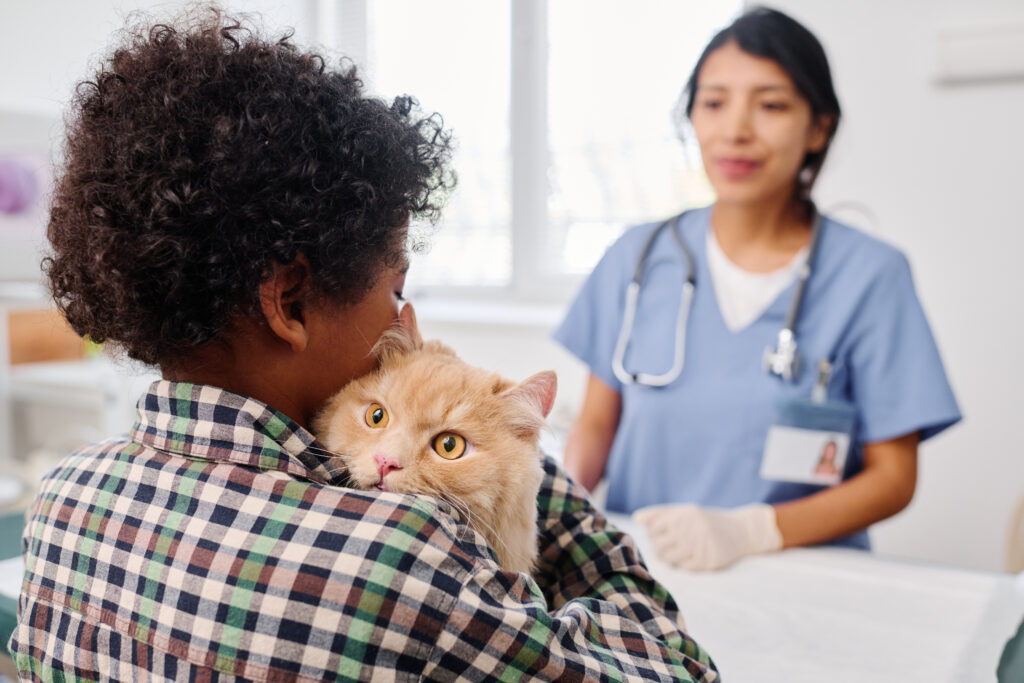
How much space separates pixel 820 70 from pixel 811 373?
1.76 ft

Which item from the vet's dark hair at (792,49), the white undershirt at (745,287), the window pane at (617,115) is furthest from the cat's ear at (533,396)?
the window pane at (617,115)

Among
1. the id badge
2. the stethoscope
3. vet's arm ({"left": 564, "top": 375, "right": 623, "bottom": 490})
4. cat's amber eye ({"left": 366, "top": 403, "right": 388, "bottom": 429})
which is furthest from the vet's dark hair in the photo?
cat's amber eye ({"left": 366, "top": 403, "right": 388, "bottom": 429})

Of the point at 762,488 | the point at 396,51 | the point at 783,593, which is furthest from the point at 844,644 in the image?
the point at 396,51

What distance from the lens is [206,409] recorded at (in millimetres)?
594

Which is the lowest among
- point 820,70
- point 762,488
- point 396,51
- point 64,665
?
point 762,488

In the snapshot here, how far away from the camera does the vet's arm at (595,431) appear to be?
160 cm

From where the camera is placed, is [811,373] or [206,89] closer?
[206,89]

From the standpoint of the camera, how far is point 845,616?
3.00 feet

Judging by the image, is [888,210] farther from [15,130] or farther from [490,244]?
[15,130]

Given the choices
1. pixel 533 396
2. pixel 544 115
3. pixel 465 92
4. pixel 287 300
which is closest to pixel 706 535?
pixel 533 396

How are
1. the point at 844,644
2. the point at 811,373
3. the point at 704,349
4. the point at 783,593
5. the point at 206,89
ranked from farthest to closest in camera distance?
the point at 704,349
the point at 811,373
the point at 783,593
the point at 844,644
the point at 206,89

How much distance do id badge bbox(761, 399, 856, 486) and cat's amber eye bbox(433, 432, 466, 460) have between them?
78cm

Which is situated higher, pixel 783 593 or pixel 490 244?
pixel 490 244

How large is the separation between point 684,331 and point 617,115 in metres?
1.46
